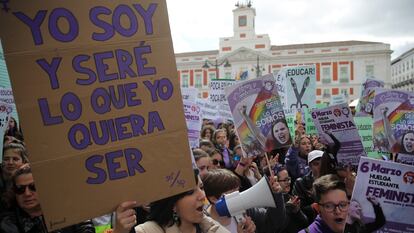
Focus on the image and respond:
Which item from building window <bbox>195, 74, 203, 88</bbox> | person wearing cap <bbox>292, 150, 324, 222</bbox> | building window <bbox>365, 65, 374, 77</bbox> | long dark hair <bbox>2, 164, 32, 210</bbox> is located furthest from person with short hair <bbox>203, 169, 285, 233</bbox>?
building window <bbox>195, 74, 203, 88</bbox>

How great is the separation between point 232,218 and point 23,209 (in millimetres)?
1205

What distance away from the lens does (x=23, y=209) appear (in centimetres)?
242

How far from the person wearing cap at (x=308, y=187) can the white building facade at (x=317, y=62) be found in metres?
54.5

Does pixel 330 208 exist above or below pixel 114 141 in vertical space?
below

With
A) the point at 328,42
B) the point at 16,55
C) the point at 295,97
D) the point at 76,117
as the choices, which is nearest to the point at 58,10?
the point at 16,55

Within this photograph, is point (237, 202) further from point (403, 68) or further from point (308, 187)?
point (403, 68)

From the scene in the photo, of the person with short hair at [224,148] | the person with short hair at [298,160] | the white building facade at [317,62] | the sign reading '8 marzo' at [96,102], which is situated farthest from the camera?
the white building facade at [317,62]

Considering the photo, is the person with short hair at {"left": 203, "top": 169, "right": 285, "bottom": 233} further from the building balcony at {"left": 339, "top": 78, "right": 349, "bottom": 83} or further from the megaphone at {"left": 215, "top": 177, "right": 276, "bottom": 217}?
the building balcony at {"left": 339, "top": 78, "right": 349, "bottom": 83}

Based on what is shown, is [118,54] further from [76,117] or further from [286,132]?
[286,132]

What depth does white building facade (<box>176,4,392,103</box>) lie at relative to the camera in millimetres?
61594

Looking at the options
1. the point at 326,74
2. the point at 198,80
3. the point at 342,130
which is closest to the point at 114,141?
the point at 342,130

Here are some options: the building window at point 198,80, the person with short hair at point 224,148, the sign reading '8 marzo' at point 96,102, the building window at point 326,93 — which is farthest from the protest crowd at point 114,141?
the building window at point 198,80

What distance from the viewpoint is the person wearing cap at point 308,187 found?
3658 mm

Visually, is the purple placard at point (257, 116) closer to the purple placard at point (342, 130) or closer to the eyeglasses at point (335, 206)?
the purple placard at point (342, 130)
